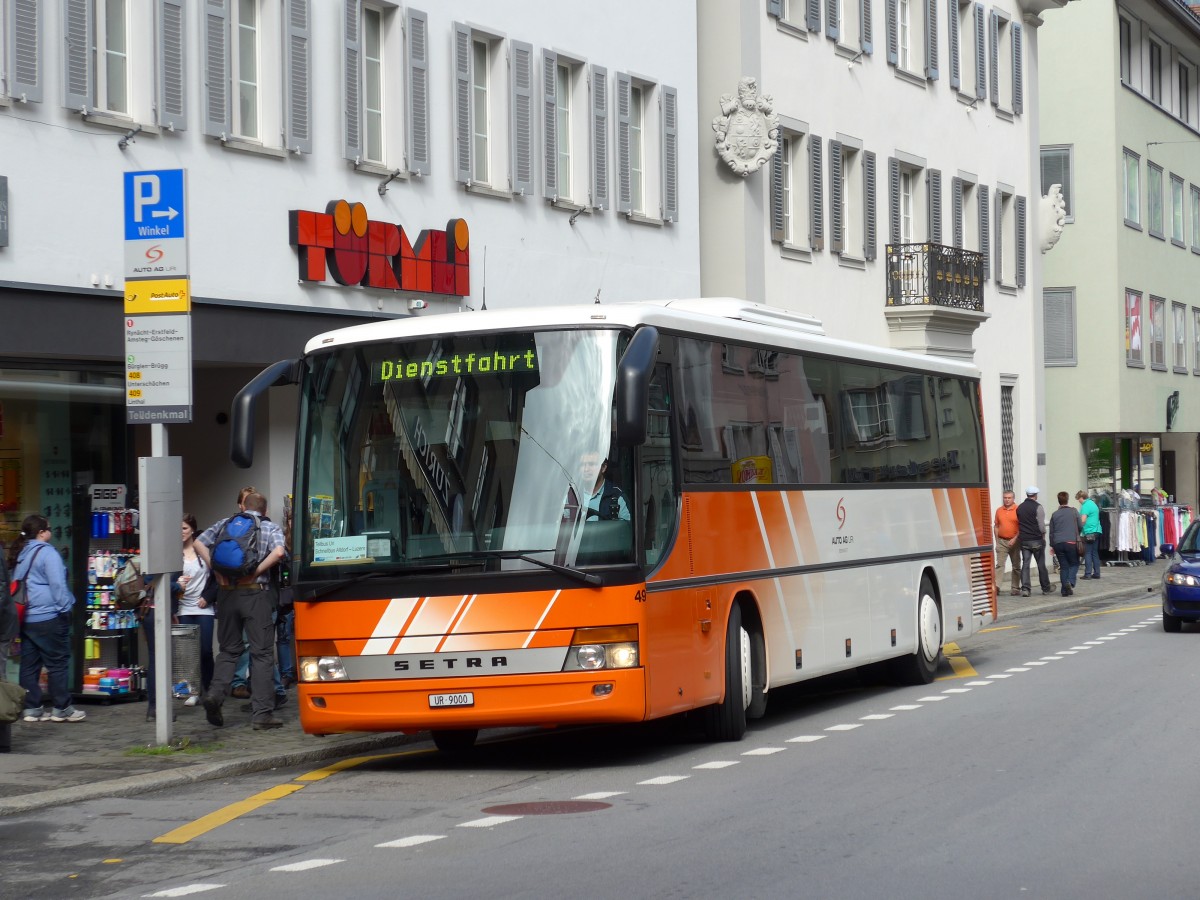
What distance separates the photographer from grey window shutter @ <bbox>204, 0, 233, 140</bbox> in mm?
18562

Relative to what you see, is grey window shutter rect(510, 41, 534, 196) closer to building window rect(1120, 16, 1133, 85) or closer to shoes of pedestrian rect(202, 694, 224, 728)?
shoes of pedestrian rect(202, 694, 224, 728)

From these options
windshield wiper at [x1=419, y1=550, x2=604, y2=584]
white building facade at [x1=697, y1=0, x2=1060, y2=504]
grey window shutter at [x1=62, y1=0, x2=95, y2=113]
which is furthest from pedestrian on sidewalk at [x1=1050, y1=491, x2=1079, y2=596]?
windshield wiper at [x1=419, y1=550, x2=604, y2=584]

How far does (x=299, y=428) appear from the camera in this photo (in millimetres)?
13141

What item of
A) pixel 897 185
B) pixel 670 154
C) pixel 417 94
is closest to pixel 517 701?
pixel 417 94

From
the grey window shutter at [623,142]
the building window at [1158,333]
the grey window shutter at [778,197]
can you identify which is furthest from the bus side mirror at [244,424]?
the building window at [1158,333]

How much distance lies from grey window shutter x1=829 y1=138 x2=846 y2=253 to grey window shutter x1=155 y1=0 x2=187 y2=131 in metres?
16.5

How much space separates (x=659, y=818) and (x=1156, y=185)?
4483 centimetres

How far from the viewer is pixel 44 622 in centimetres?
1561

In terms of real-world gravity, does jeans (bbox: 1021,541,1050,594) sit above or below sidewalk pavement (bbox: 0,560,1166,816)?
above

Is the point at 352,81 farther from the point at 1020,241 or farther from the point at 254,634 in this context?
the point at 1020,241

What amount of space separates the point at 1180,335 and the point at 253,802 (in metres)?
46.1

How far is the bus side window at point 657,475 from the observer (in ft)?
41.5

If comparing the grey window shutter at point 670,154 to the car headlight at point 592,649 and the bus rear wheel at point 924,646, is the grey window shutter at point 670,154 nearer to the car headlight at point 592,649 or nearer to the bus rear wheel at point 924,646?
the bus rear wheel at point 924,646

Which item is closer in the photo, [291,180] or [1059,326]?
[291,180]
